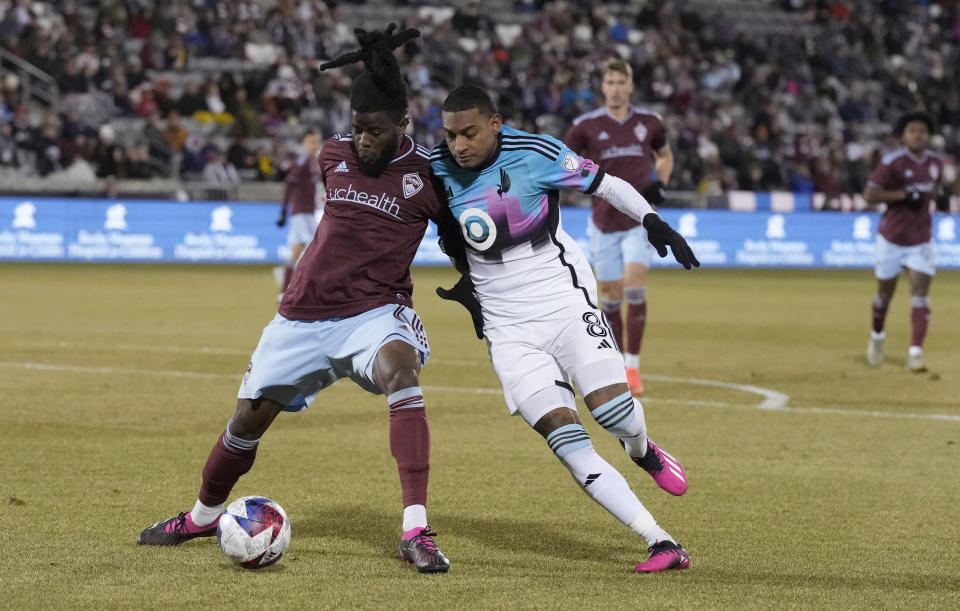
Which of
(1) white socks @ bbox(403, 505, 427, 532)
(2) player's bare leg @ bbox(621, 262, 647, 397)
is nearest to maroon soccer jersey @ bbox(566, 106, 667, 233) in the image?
(2) player's bare leg @ bbox(621, 262, 647, 397)

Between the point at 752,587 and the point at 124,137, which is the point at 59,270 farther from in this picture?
the point at 752,587

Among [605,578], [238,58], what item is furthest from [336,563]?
[238,58]

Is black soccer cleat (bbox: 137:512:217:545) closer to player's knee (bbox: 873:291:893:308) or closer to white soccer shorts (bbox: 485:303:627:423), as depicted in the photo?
white soccer shorts (bbox: 485:303:627:423)

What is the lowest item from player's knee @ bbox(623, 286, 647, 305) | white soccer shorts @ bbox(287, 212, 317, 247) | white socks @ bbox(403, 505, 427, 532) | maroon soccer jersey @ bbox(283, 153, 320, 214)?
white soccer shorts @ bbox(287, 212, 317, 247)

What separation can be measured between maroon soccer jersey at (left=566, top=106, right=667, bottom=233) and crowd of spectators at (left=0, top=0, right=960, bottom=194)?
15327mm

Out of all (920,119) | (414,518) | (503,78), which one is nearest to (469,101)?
(414,518)

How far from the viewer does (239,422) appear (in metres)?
5.50

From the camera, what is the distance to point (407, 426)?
5355mm

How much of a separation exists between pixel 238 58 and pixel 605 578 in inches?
1003

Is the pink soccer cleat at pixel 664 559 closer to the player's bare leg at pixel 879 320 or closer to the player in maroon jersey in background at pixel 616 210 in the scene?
the player in maroon jersey in background at pixel 616 210

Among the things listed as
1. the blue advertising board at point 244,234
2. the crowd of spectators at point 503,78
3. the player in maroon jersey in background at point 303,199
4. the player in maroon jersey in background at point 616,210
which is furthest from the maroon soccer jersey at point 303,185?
the player in maroon jersey in background at point 616,210

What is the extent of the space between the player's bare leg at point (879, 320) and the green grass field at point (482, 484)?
299mm

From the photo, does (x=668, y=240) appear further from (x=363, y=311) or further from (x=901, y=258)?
(x=901, y=258)

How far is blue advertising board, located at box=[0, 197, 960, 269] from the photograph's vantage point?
2322 cm
